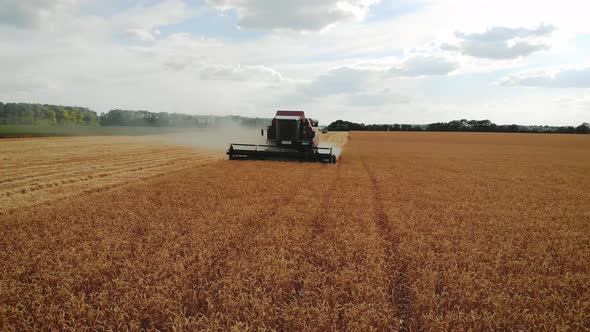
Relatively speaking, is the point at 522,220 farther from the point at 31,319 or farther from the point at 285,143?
the point at 285,143

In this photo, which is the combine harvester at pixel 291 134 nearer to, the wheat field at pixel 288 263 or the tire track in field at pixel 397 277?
the wheat field at pixel 288 263

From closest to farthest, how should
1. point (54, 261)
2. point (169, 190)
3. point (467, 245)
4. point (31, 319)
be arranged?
point (31, 319) < point (54, 261) < point (467, 245) < point (169, 190)

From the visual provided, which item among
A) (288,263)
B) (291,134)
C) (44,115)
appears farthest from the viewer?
(44,115)

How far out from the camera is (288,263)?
17.0 ft

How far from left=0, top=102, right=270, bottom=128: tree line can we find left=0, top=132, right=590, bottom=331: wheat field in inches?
2493

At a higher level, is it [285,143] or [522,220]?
[285,143]

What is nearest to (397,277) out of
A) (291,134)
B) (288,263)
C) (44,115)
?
(288,263)

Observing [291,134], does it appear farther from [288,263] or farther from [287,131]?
[288,263]

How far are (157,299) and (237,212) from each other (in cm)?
434

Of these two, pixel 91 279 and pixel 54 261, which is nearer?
pixel 91 279

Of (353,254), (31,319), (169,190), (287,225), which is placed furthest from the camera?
(169,190)

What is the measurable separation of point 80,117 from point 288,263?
4106 inches

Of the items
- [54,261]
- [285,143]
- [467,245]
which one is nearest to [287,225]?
[467,245]

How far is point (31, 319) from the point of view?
3.91 metres
